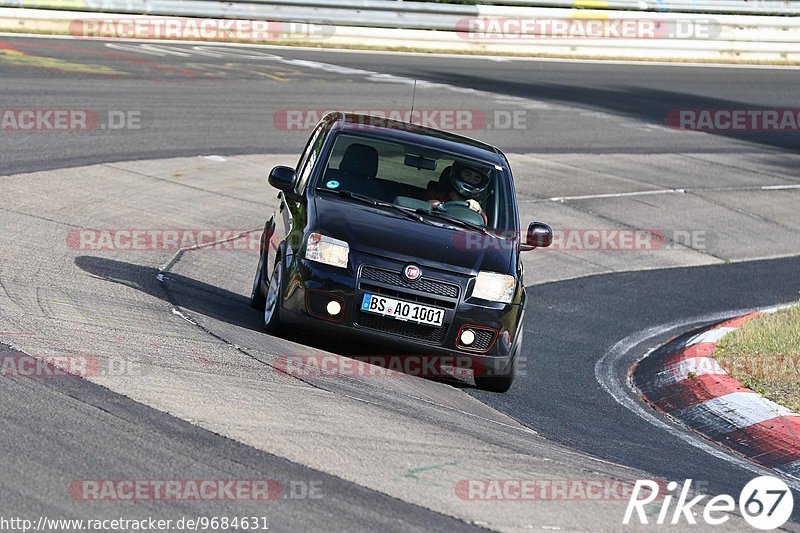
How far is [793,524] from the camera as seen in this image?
19.5 feet

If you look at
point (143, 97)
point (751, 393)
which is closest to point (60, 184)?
point (143, 97)

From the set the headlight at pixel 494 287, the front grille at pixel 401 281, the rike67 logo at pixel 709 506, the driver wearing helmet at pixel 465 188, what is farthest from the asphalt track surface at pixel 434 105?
the driver wearing helmet at pixel 465 188

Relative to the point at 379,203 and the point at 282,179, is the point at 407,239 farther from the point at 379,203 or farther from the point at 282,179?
the point at 282,179

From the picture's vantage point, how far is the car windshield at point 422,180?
897cm

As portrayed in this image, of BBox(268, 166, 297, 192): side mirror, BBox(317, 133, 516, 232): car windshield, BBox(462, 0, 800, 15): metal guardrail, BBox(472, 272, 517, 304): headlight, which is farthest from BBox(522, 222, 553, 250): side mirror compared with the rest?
BBox(462, 0, 800, 15): metal guardrail

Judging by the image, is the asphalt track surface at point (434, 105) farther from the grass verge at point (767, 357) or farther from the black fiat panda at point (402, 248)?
the grass verge at point (767, 357)

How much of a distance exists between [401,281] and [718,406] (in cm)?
241

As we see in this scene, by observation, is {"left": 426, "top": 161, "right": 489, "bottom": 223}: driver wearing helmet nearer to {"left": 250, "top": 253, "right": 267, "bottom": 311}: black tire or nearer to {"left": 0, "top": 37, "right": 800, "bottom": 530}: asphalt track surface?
{"left": 0, "top": 37, "right": 800, "bottom": 530}: asphalt track surface

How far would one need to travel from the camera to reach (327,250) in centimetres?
805

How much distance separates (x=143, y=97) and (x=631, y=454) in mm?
13605

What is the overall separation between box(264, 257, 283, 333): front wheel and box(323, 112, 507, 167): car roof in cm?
144

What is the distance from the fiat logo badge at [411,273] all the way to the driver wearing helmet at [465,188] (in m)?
1.24

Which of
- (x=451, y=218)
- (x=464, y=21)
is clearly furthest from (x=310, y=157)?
(x=464, y=21)

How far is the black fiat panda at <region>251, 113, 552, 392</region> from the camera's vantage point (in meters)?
7.95
